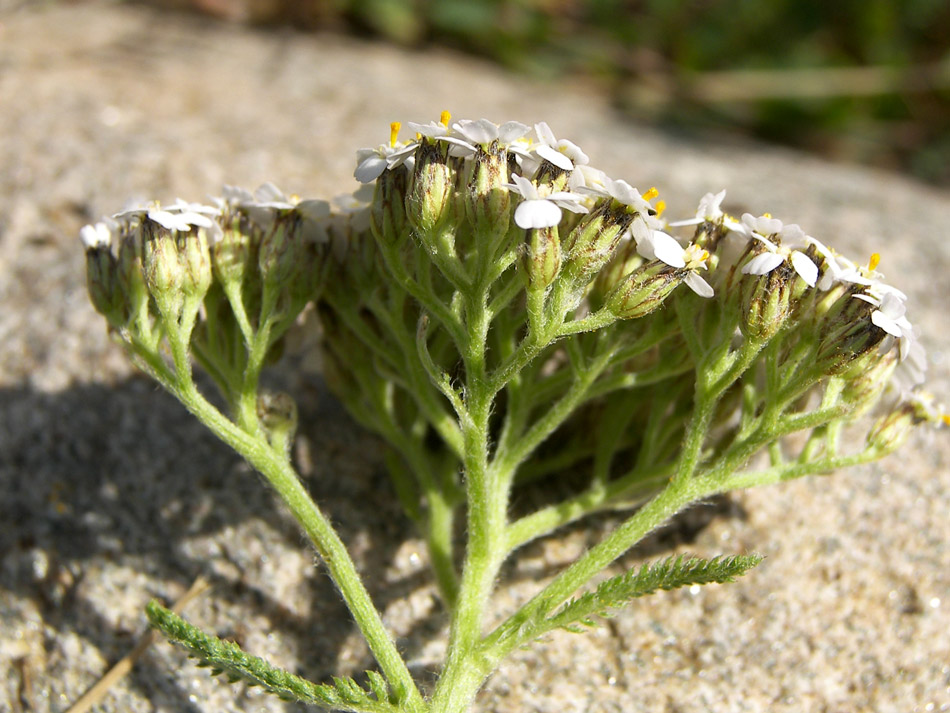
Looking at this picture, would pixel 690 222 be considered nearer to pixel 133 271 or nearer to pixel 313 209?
pixel 313 209

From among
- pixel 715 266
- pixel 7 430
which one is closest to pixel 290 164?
pixel 7 430

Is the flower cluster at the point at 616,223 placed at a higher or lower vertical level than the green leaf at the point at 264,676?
higher

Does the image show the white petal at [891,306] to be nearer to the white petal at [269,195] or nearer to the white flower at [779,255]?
the white flower at [779,255]

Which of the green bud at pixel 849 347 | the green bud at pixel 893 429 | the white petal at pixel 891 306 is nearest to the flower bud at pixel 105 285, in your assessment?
the green bud at pixel 849 347

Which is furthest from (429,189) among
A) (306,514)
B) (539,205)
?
(306,514)

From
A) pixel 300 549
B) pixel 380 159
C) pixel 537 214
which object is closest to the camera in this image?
pixel 537 214

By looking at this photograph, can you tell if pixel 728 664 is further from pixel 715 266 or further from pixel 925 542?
pixel 715 266
